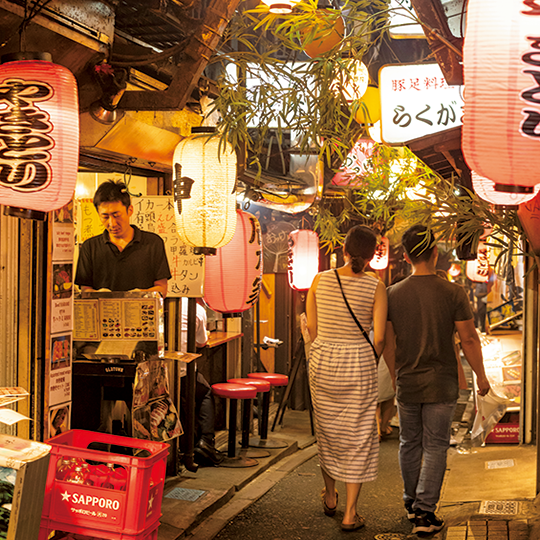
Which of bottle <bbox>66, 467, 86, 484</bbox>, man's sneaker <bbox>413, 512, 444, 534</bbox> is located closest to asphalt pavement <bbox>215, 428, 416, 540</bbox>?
man's sneaker <bbox>413, 512, 444, 534</bbox>

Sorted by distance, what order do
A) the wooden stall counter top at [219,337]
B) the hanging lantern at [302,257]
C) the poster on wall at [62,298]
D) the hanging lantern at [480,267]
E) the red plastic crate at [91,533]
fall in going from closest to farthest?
1. the red plastic crate at [91,533]
2. the poster on wall at [62,298]
3. the wooden stall counter top at [219,337]
4. the hanging lantern at [302,257]
5. the hanging lantern at [480,267]

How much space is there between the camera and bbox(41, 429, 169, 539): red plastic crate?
4609 mm

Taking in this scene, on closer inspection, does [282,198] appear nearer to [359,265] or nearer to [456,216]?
[359,265]

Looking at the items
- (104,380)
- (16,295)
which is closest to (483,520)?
(104,380)

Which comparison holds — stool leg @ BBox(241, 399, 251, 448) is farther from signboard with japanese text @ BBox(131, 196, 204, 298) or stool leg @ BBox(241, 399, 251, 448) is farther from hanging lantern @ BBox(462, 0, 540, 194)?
hanging lantern @ BBox(462, 0, 540, 194)

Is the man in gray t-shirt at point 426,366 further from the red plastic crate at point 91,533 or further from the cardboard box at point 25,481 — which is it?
the cardboard box at point 25,481

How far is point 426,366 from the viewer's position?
6.44 m

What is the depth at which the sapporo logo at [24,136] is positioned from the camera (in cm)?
403

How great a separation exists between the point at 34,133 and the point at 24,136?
0.07 m

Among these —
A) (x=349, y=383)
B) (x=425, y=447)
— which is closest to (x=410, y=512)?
(x=425, y=447)

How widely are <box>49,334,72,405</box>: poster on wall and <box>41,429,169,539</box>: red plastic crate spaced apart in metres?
1.08

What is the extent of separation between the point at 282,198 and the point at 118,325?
6.42 m

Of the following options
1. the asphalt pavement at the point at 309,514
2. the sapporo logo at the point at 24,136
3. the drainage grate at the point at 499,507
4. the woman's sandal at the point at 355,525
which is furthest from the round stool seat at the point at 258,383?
the sapporo logo at the point at 24,136

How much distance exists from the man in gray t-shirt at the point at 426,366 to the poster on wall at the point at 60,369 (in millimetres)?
3371
